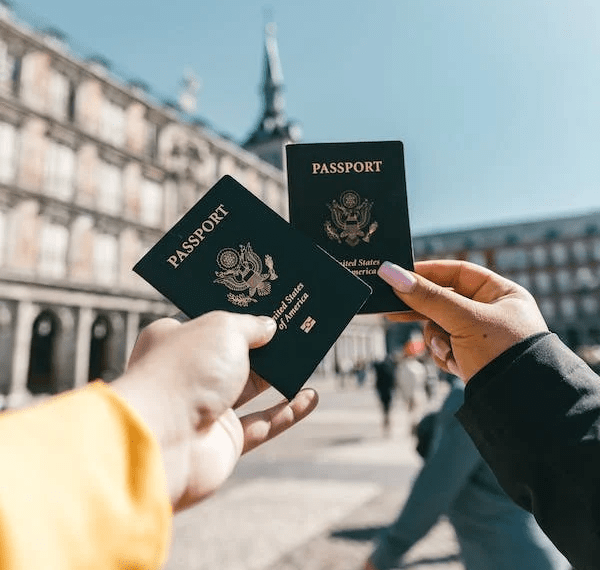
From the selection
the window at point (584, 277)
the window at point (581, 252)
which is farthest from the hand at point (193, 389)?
the window at point (581, 252)

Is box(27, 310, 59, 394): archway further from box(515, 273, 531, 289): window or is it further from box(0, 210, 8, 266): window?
box(515, 273, 531, 289): window

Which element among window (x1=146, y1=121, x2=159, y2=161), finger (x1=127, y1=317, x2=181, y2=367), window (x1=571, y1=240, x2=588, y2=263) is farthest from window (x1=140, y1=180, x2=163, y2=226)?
window (x1=571, y1=240, x2=588, y2=263)

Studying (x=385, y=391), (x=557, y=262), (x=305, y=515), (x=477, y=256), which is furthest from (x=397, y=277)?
(x=477, y=256)

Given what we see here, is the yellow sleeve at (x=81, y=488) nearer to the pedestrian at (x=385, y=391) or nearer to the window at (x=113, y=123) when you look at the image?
the pedestrian at (x=385, y=391)

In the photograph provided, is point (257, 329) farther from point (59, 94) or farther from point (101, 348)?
point (59, 94)

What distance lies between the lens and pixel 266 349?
4.42ft

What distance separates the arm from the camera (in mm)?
2281

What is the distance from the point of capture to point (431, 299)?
4.62ft

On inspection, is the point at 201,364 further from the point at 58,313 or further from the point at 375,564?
the point at 58,313

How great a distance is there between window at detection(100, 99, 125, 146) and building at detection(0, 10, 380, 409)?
60 mm

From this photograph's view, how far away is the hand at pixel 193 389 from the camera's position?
0.91 metres

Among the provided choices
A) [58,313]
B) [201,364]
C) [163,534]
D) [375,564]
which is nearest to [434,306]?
[201,364]

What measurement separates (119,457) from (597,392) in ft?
3.39

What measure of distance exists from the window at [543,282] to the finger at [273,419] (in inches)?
2386
